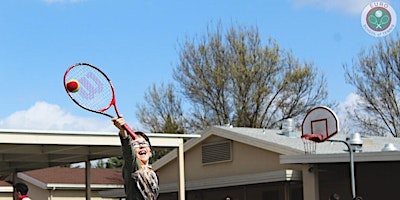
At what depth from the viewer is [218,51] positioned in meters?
37.6

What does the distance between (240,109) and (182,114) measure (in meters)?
3.27

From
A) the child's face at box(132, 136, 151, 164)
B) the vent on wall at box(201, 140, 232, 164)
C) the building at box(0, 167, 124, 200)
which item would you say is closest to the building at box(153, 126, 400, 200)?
the vent on wall at box(201, 140, 232, 164)

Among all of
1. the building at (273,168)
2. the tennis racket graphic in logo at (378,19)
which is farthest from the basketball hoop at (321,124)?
the tennis racket graphic in logo at (378,19)

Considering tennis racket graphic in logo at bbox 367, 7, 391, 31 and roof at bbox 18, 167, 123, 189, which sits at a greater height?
tennis racket graphic in logo at bbox 367, 7, 391, 31

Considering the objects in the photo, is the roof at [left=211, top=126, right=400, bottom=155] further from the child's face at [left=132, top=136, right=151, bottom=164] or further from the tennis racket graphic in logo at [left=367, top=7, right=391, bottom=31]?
the child's face at [left=132, top=136, right=151, bottom=164]

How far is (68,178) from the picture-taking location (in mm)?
32688

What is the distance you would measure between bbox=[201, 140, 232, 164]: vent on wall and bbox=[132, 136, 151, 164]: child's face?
15444mm

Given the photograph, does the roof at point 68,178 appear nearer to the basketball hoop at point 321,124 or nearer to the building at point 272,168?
the building at point 272,168

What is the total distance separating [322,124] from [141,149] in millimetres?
11283

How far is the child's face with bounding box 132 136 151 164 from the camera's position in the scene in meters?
7.94

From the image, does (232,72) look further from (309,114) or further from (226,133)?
(309,114)

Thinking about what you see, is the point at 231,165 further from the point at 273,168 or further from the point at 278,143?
the point at 278,143

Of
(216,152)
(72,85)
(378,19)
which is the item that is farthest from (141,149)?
(216,152)

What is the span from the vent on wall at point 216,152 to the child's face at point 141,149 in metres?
15.4
